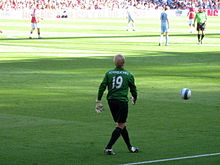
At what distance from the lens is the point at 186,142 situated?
1364 centimetres

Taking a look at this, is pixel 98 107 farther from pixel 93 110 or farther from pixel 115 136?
pixel 93 110

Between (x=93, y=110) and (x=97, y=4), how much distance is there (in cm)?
8946

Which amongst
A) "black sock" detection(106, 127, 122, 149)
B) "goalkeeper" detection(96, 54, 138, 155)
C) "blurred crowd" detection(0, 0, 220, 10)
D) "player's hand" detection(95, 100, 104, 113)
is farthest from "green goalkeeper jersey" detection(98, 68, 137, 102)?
"blurred crowd" detection(0, 0, 220, 10)

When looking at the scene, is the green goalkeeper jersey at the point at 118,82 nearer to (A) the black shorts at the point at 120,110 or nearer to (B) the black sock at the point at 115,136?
(A) the black shorts at the point at 120,110

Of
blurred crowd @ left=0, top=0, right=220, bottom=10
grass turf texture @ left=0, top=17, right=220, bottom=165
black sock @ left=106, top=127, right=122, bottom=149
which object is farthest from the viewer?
blurred crowd @ left=0, top=0, right=220, bottom=10

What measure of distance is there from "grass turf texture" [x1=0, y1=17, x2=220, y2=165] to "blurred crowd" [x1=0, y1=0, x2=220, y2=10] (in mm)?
62477

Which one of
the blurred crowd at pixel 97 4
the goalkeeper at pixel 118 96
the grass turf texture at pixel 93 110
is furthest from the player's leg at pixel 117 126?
the blurred crowd at pixel 97 4

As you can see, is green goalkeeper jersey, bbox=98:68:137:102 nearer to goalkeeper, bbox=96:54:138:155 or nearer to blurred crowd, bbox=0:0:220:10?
goalkeeper, bbox=96:54:138:155

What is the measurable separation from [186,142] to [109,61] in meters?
18.6

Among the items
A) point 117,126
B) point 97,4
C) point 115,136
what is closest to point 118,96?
point 117,126

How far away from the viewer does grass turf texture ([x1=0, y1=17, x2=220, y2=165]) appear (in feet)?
41.9

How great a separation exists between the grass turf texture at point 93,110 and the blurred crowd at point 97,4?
6248cm

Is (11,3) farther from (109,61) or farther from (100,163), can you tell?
(100,163)

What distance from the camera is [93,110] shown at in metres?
18.0
